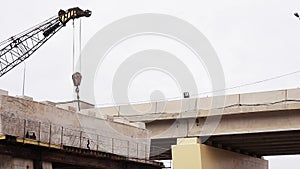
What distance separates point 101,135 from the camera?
108ft

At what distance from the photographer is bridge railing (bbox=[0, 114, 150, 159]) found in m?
26.5

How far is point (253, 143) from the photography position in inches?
1923

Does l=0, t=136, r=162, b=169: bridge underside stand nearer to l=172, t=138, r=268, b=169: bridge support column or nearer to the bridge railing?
the bridge railing

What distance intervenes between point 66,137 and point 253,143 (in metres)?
22.9

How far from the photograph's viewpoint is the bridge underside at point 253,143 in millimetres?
44316

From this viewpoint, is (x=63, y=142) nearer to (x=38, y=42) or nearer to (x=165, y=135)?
(x=165, y=135)

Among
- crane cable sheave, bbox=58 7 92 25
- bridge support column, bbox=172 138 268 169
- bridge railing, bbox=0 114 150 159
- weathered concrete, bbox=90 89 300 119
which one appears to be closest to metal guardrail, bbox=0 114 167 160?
bridge railing, bbox=0 114 150 159

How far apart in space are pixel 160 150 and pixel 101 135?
19883mm

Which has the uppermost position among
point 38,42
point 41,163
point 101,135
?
point 38,42

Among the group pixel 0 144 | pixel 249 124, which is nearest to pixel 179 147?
pixel 249 124

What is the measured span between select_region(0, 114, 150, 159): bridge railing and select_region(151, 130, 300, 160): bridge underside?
1038 centimetres

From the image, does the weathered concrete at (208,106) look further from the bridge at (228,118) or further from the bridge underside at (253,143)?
the bridge underside at (253,143)

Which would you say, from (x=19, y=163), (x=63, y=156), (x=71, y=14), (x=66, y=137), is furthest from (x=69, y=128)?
(x=71, y=14)

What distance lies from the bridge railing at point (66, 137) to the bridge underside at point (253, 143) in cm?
1038
